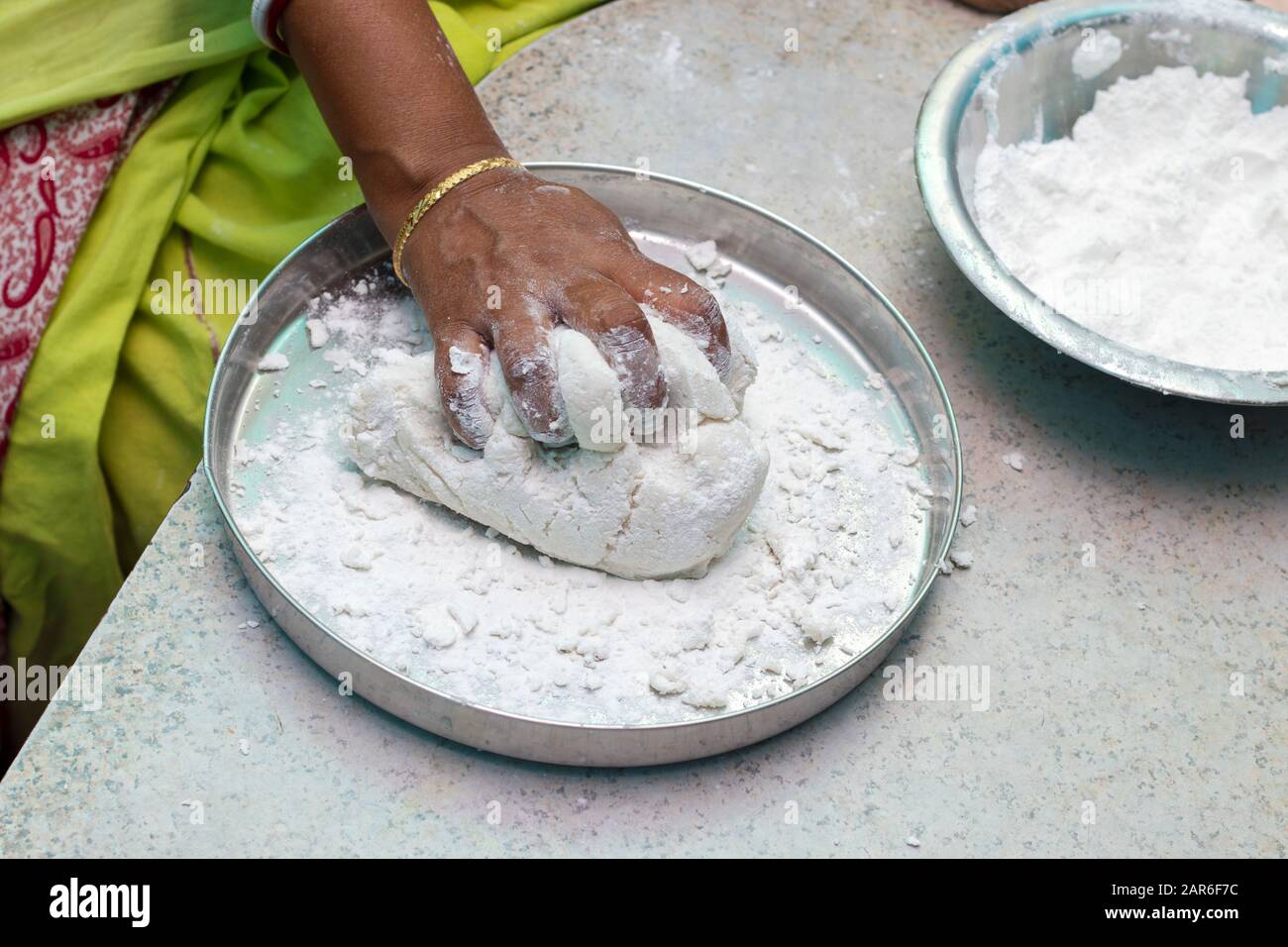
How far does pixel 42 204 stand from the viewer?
3.66 ft

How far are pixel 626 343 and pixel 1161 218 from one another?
608mm

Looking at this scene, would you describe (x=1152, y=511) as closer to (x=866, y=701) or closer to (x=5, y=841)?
(x=866, y=701)

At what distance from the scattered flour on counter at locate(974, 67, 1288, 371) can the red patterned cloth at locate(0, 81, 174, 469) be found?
0.83m

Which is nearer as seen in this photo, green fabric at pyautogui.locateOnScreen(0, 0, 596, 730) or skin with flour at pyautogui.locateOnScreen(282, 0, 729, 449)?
skin with flour at pyautogui.locateOnScreen(282, 0, 729, 449)

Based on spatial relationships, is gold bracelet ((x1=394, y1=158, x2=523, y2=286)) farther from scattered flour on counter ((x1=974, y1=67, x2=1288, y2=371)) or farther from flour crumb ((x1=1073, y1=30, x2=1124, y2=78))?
flour crumb ((x1=1073, y1=30, x2=1124, y2=78))

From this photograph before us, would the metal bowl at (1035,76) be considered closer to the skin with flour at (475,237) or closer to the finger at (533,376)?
the skin with flour at (475,237)

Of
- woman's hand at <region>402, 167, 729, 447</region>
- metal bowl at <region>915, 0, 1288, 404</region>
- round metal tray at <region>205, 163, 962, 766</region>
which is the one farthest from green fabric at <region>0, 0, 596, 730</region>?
metal bowl at <region>915, 0, 1288, 404</region>

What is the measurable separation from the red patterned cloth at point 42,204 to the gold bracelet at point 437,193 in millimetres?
312

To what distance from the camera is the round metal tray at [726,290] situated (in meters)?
0.84

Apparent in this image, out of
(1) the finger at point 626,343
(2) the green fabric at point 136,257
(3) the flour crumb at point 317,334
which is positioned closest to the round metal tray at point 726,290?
(3) the flour crumb at point 317,334

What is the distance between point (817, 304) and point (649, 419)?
33cm

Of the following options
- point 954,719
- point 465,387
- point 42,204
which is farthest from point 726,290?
point 42,204

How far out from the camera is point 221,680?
0.90 m

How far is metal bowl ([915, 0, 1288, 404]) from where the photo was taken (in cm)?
109
